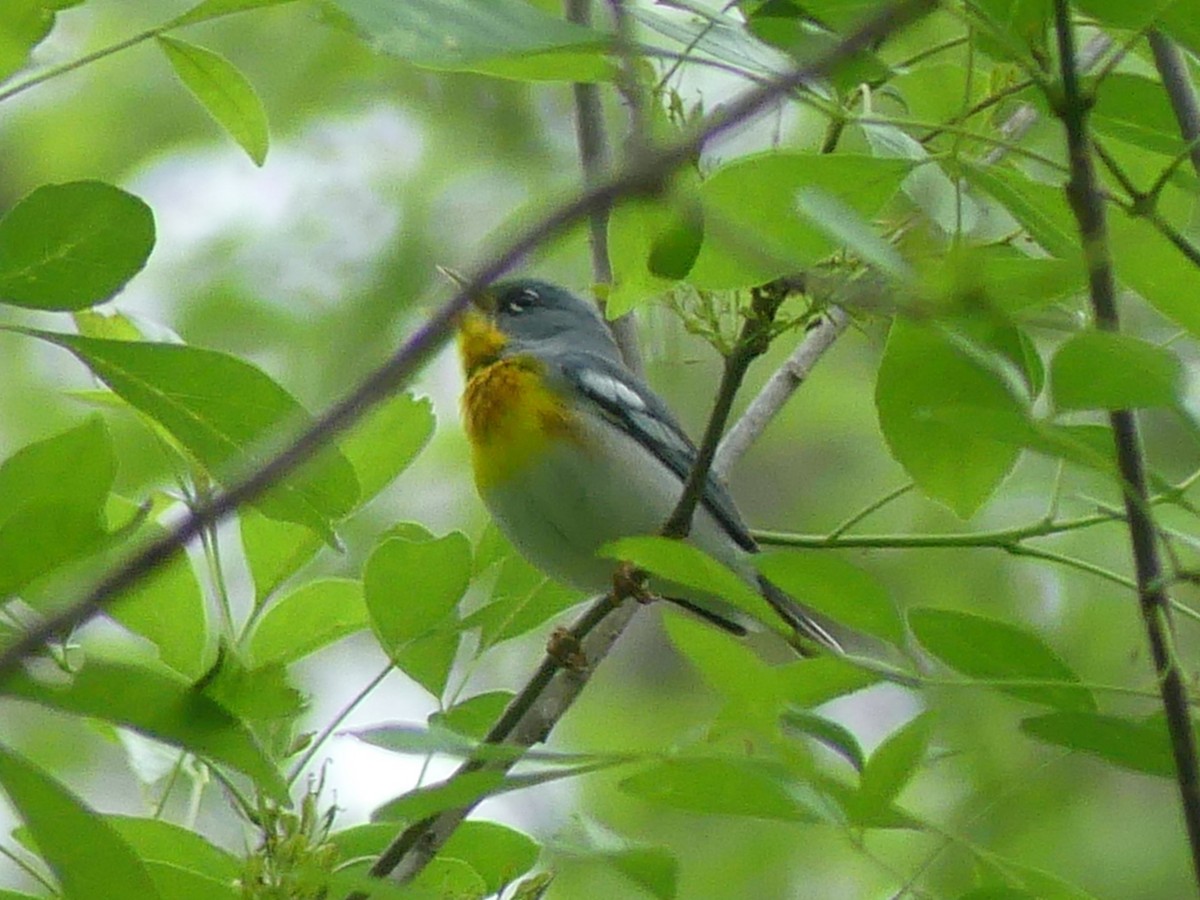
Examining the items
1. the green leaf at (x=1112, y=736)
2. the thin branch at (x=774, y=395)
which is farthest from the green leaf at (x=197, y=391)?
the thin branch at (x=774, y=395)

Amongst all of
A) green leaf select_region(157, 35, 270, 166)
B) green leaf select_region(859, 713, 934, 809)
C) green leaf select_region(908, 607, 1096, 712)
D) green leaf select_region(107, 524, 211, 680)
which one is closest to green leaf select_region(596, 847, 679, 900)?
green leaf select_region(859, 713, 934, 809)

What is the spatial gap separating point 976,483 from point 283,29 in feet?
16.7

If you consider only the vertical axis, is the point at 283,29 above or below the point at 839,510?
above

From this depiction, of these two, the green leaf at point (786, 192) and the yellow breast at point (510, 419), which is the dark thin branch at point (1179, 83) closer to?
the green leaf at point (786, 192)

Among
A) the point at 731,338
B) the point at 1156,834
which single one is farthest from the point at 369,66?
the point at 731,338

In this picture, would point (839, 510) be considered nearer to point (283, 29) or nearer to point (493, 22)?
point (283, 29)

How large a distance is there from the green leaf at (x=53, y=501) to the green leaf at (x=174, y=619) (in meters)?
0.28

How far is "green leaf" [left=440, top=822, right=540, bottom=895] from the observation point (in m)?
1.89

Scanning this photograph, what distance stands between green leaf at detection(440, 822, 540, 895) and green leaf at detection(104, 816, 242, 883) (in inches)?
10.6

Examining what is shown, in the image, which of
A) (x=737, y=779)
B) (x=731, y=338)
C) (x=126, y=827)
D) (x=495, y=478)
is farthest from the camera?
(x=495, y=478)

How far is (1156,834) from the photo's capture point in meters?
6.06

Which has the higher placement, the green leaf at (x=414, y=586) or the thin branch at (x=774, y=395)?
the thin branch at (x=774, y=395)

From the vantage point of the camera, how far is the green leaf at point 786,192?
4.65ft

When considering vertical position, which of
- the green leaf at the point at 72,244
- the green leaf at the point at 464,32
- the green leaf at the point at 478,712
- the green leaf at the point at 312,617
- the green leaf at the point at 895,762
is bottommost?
the green leaf at the point at 895,762
